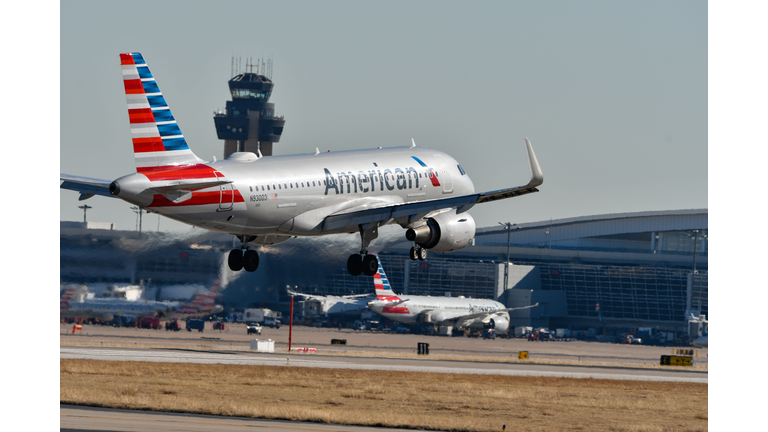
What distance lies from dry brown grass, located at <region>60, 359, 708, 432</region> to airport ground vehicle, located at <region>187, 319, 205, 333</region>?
51553 mm

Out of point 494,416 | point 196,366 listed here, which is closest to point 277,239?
point 494,416

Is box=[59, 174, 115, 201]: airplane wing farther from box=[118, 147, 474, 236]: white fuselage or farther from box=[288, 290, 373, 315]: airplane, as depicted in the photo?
box=[288, 290, 373, 315]: airplane

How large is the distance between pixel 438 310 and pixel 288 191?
125 meters

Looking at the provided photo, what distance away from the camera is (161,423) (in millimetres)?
49531

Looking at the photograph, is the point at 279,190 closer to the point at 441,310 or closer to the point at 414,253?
the point at 414,253

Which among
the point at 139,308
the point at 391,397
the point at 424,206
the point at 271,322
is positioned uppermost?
the point at 424,206

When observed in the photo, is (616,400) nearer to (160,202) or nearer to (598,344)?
(160,202)

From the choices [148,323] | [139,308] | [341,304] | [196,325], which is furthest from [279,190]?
[341,304]

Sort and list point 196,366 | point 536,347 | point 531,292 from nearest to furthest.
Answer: point 196,366, point 536,347, point 531,292

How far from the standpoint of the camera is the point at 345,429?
A: 2026 inches

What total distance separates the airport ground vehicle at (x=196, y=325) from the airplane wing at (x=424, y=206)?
9555 cm

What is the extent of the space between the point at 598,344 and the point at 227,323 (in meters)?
70.2

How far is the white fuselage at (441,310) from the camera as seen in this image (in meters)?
160
